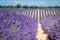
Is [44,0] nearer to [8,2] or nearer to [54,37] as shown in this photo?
[8,2]

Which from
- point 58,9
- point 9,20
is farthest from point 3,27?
point 58,9

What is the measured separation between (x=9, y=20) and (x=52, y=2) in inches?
54.1

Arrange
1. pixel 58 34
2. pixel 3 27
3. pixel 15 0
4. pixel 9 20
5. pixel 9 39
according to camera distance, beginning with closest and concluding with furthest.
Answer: pixel 9 39
pixel 3 27
pixel 58 34
pixel 9 20
pixel 15 0

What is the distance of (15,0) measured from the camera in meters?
2.90

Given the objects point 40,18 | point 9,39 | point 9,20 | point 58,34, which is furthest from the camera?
point 40,18

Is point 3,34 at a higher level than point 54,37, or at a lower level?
higher

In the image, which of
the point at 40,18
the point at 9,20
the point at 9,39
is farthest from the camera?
the point at 40,18

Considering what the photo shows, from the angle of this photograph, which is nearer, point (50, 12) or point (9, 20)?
point (9, 20)

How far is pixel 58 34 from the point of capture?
1.62 metres

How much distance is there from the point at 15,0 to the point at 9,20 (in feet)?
3.91

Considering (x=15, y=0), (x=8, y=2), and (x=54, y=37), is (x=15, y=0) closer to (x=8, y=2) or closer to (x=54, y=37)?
(x=8, y=2)

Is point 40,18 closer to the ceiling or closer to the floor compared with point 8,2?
closer to the floor

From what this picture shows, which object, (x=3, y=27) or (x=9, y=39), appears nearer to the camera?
(x=9, y=39)

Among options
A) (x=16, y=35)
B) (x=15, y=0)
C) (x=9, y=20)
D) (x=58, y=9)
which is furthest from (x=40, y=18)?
(x=16, y=35)
